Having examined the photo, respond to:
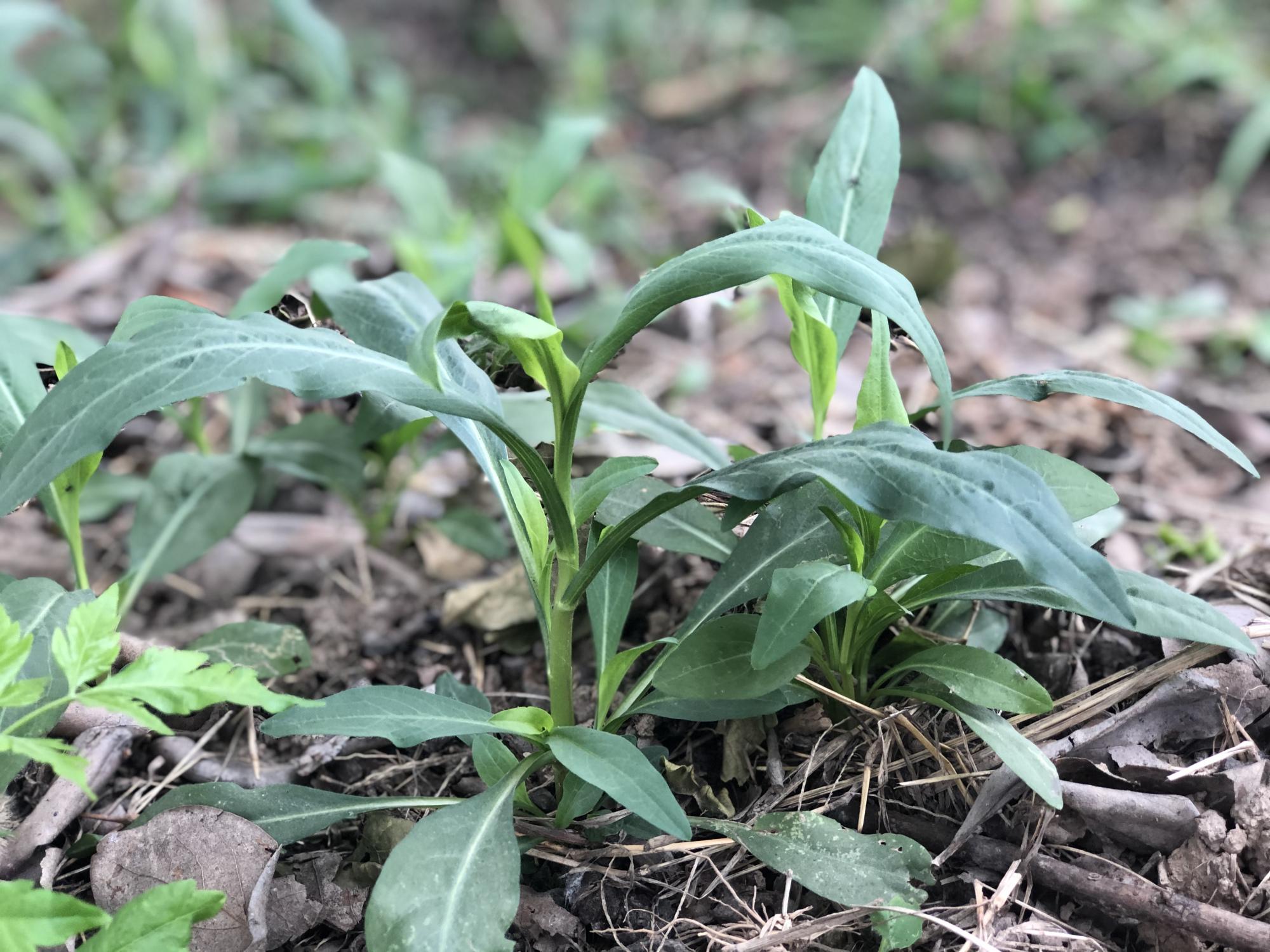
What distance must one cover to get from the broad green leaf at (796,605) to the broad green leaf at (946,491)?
11 cm

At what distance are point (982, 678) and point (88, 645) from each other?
1085 millimetres

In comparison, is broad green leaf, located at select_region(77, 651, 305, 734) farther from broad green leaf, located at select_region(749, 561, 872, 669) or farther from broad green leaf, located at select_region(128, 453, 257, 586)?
broad green leaf, located at select_region(128, 453, 257, 586)

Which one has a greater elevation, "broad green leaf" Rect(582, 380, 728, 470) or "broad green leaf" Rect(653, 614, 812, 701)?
"broad green leaf" Rect(582, 380, 728, 470)

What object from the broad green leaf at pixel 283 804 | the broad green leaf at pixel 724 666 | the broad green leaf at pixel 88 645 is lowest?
the broad green leaf at pixel 283 804

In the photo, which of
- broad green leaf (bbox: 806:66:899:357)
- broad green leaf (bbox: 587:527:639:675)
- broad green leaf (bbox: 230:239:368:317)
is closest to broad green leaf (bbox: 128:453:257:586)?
broad green leaf (bbox: 230:239:368:317)

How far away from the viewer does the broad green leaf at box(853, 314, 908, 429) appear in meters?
1.37

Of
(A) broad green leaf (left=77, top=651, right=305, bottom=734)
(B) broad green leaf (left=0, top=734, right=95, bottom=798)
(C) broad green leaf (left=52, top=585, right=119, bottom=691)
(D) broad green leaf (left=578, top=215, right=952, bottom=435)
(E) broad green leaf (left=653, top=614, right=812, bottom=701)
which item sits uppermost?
(D) broad green leaf (left=578, top=215, right=952, bottom=435)

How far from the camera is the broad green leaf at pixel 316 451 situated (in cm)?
191

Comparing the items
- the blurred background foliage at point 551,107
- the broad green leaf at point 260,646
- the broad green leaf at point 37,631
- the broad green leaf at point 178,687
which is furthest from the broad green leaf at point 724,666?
the blurred background foliage at point 551,107

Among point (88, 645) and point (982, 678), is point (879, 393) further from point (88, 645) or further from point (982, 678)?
point (88, 645)

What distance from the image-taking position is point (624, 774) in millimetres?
1137

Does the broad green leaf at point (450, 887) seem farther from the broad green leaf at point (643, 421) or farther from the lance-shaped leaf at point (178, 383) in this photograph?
the broad green leaf at point (643, 421)

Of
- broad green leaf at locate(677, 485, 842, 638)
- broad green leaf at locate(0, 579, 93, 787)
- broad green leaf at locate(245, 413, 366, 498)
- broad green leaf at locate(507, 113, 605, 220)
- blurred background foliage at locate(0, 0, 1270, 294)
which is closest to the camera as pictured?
broad green leaf at locate(0, 579, 93, 787)

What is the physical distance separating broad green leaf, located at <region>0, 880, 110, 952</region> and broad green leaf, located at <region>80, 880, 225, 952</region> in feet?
0.14
